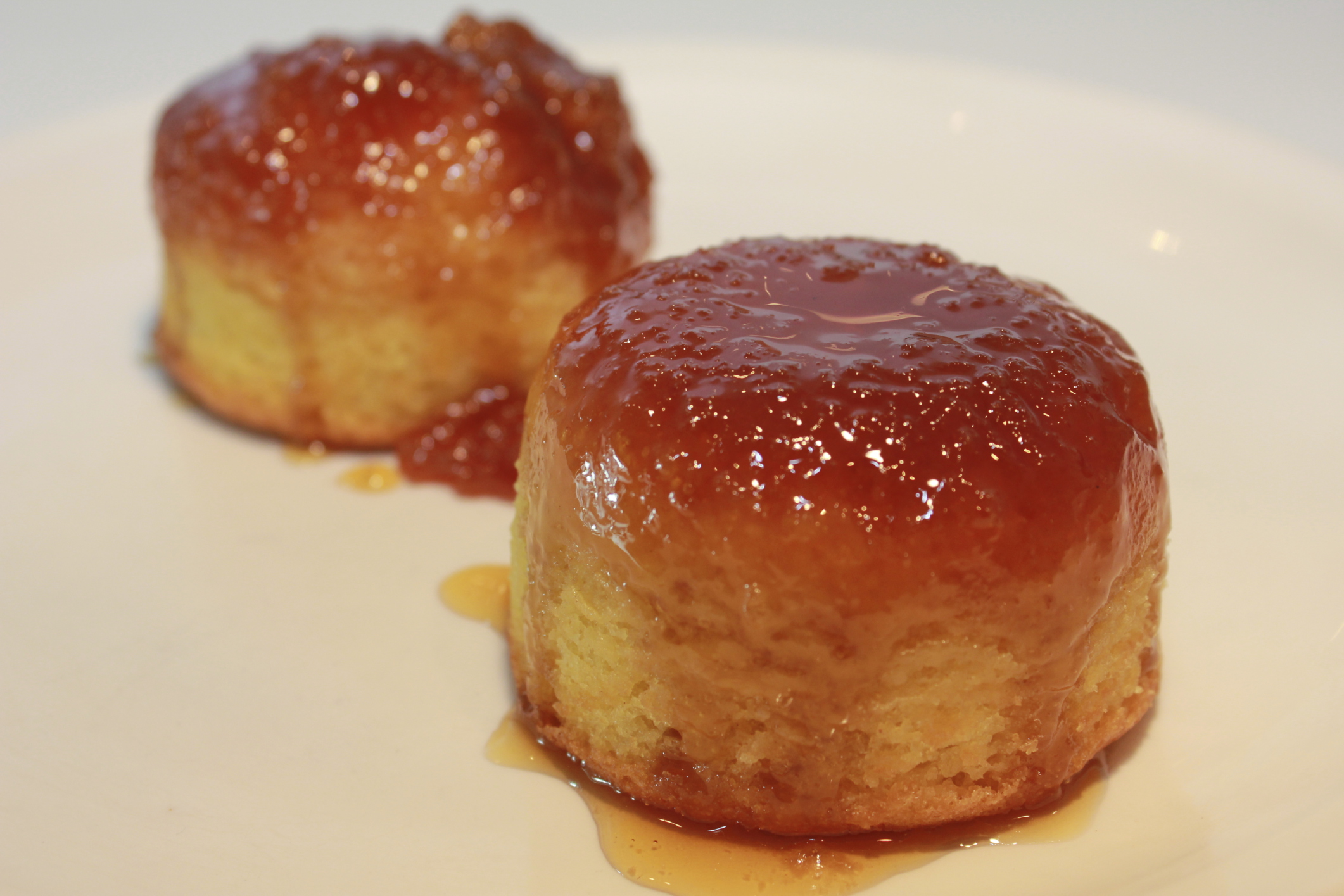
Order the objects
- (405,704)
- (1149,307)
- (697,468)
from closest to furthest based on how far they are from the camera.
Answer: (697,468) → (405,704) → (1149,307)

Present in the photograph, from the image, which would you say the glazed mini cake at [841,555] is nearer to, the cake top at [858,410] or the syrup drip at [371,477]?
the cake top at [858,410]

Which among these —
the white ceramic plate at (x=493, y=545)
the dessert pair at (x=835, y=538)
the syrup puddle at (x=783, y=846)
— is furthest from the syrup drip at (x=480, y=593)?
the syrup puddle at (x=783, y=846)

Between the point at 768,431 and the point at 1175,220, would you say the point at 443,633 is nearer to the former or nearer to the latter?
the point at 768,431

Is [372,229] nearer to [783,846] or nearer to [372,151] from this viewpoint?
[372,151]

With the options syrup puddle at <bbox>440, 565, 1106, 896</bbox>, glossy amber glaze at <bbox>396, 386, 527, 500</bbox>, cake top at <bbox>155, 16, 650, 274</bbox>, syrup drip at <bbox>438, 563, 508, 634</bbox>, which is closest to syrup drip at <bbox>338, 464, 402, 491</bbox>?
glossy amber glaze at <bbox>396, 386, 527, 500</bbox>

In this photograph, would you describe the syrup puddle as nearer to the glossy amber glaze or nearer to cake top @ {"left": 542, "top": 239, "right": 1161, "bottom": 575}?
cake top @ {"left": 542, "top": 239, "right": 1161, "bottom": 575}

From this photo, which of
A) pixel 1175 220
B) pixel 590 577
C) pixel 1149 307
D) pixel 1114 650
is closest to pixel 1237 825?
pixel 1114 650
